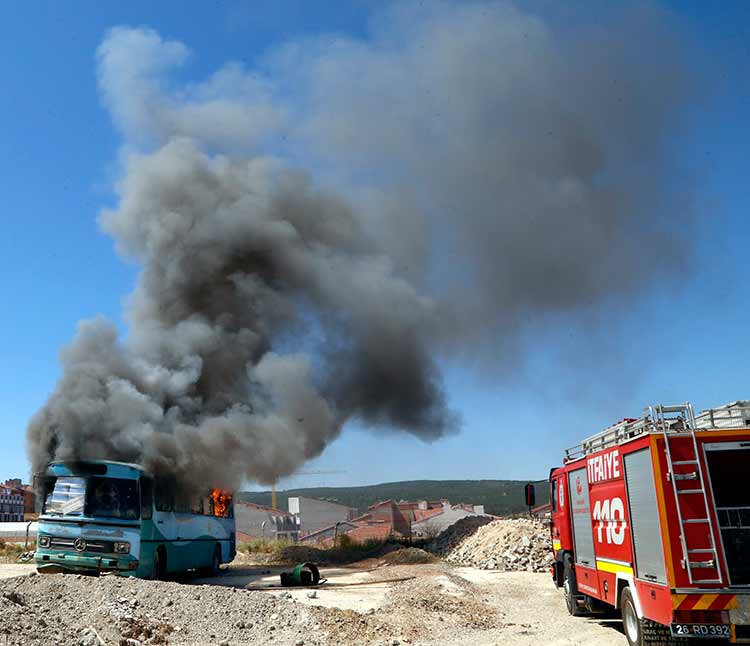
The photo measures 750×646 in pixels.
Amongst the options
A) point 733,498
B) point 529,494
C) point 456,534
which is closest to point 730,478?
point 733,498

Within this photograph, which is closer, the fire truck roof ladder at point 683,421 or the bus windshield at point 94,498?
the fire truck roof ladder at point 683,421

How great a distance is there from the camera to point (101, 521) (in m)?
14.8

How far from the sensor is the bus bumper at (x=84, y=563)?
47.7 ft

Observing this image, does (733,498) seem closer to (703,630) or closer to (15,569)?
(703,630)

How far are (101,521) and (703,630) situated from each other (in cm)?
1205

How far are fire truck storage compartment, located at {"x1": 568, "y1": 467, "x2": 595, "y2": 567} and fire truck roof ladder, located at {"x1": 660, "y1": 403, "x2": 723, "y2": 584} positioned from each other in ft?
11.5

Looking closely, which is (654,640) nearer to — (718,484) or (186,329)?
(718,484)

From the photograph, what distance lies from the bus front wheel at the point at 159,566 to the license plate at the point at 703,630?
1215 centimetres

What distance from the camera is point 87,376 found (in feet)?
60.3

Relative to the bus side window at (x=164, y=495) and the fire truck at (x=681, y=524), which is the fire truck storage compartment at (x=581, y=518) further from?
the bus side window at (x=164, y=495)

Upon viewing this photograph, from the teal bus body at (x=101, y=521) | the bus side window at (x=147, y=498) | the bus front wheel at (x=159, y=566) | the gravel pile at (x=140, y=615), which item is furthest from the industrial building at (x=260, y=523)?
the gravel pile at (x=140, y=615)

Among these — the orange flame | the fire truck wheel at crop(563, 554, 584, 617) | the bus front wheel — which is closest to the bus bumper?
the bus front wheel

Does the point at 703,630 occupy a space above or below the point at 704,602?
below

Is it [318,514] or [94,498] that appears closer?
[94,498]
